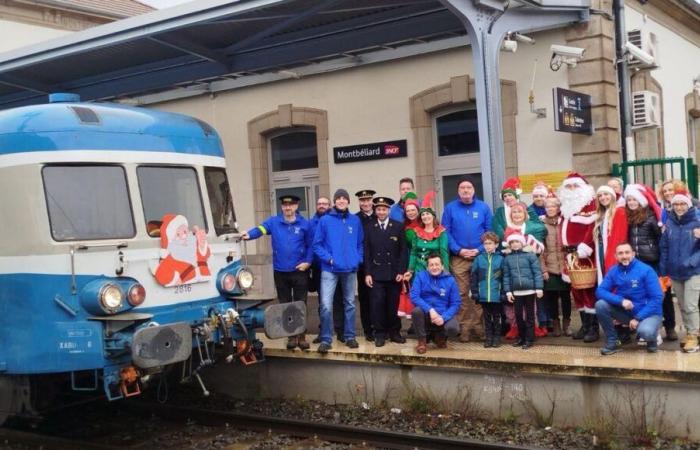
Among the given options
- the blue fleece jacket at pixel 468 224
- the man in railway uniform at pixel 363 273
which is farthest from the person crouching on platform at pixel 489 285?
the man in railway uniform at pixel 363 273

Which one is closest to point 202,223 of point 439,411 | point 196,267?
point 196,267

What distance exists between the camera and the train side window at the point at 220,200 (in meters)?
8.20

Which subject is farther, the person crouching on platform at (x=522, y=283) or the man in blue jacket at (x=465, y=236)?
the man in blue jacket at (x=465, y=236)

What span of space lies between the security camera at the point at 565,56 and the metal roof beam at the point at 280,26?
2960 millimetres

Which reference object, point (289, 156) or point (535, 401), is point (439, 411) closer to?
point (535, 401)

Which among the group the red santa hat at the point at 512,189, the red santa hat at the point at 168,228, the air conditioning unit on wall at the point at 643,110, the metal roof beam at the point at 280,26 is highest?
the metal roof beam at the point at 280,26

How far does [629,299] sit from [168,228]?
14.3 feet

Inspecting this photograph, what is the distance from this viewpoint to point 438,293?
830cm

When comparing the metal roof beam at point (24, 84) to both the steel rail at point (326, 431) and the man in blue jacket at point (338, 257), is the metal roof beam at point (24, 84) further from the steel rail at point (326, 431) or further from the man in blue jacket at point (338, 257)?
the man in blue jacket at point (338, 257)

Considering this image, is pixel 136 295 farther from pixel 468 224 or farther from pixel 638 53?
pixel 638 53

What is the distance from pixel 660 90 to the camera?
12883 millimetres

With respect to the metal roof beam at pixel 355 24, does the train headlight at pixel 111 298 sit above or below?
below

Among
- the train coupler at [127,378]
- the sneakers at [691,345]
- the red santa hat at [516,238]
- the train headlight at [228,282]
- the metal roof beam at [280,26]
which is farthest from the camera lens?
the metal roof beam at [280,26]

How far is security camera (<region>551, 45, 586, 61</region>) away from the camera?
10.3 meters
